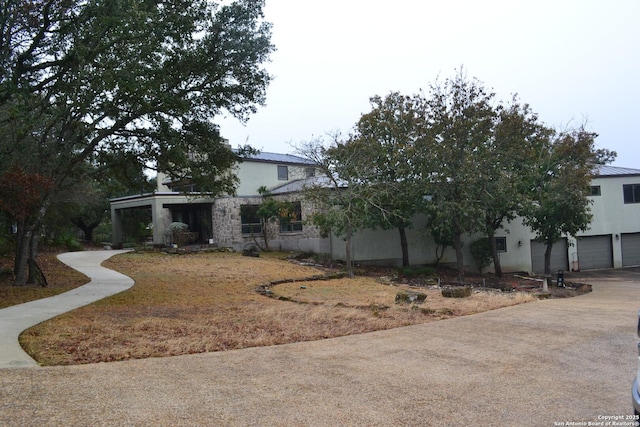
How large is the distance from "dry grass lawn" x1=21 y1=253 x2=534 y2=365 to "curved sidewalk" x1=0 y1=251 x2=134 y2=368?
230 mm

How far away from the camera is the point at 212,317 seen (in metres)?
10.6

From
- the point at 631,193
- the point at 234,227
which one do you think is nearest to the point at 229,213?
the point at 234,227

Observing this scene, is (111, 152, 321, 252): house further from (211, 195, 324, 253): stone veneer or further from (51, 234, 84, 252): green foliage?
(51, 234, 84, 252): green foliage

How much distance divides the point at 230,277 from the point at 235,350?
11239 millimetres

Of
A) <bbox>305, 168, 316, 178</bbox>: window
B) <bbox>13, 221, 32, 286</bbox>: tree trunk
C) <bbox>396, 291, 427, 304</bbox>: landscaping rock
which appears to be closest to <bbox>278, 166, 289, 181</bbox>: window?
<bbox>305, 168, 316, 178</bbox>: window

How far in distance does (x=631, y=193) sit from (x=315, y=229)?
20.8 metres

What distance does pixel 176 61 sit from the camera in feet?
47.6

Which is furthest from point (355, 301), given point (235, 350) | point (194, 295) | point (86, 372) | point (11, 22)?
point (11, 22)

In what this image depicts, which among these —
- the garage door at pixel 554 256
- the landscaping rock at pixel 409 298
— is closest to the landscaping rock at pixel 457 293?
the landscaping rock at pixel 409 298

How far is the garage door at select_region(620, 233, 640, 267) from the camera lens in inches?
1280

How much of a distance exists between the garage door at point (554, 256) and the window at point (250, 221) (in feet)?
56.0

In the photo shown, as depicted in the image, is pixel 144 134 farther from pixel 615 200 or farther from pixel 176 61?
pixel 615 200

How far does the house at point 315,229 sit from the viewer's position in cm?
2873

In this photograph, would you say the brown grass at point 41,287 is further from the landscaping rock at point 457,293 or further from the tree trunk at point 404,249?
the tree trunk at point 404,249
